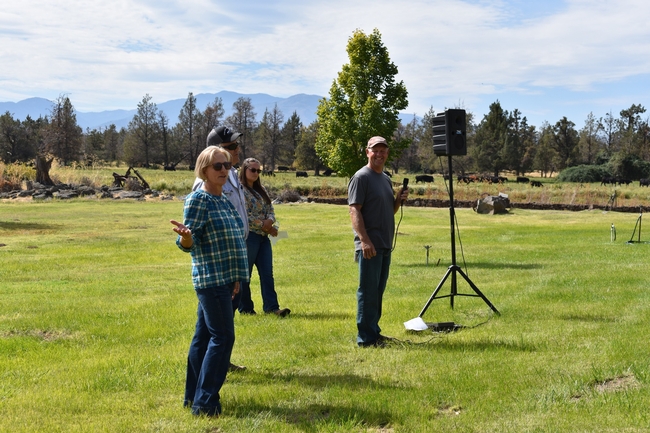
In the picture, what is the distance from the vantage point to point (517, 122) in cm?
9969

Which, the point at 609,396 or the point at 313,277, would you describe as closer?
the point at 609,396

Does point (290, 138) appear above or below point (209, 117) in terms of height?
below

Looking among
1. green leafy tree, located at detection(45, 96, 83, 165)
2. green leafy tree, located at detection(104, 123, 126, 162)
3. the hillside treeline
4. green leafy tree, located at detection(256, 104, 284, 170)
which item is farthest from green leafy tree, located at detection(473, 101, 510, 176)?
green leafy tree, located at detection(104, 123, 126, 162)

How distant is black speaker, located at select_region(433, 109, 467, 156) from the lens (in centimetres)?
866

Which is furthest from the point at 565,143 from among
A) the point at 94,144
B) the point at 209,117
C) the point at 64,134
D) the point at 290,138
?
the point at 94,144

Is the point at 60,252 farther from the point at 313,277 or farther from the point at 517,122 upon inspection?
the point at 517,122

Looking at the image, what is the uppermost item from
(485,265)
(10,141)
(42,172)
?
(10,141)

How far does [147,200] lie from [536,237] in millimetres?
25989

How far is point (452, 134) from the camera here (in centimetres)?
873

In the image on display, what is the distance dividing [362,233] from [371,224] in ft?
0.62

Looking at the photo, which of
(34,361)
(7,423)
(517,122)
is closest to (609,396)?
(7,423)

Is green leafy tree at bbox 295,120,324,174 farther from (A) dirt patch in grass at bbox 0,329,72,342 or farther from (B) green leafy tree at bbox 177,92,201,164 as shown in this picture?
(A) dirt patch in grass at bbox 0,329,72,342

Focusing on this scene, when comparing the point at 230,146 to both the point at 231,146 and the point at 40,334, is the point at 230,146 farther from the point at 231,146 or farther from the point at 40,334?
the point at 40,334

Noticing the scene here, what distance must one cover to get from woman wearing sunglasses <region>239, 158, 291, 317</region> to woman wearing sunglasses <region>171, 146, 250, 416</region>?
3406mm
